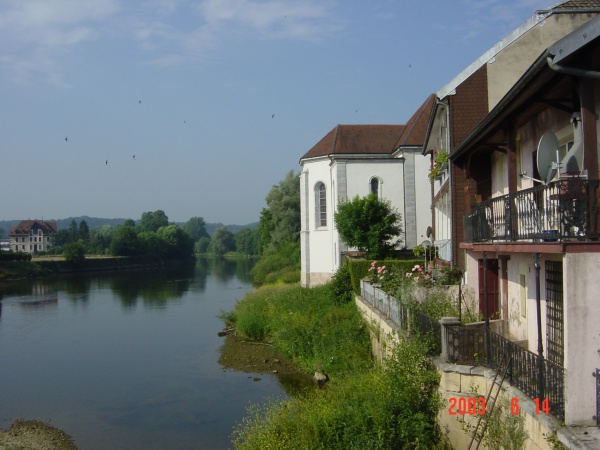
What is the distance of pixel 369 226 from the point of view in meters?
30.8

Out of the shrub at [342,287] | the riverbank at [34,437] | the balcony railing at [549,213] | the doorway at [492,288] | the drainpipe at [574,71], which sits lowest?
the riverbank at [34,437]

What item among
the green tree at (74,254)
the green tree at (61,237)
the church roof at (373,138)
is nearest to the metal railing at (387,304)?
the church roof at (373,138)

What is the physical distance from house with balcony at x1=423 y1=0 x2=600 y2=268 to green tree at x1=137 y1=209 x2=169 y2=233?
153 metres

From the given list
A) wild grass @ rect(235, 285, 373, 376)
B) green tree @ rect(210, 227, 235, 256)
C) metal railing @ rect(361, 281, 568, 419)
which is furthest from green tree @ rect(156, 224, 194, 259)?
metal railing @ rect(361, 281, 568, 419)

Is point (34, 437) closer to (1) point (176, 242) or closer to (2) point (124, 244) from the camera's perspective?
(2) point (124, 244)

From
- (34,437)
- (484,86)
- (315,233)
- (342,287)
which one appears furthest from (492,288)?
(315,233)

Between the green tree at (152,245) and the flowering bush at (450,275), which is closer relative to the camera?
the flowering bush at (450,275)

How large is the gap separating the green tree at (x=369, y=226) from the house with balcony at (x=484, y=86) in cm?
1089

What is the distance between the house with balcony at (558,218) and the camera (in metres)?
7.30

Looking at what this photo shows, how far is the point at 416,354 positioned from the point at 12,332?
1050 inches

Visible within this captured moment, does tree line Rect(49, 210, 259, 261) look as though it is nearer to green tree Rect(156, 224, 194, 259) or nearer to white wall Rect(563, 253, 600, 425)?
green tree Rect(156, 224, 194, 259)

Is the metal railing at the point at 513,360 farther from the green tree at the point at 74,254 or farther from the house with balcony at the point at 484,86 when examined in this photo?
the green tree at the point at 74,254

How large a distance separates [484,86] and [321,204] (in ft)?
76.1

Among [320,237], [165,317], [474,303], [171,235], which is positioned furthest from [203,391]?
[171,235]
